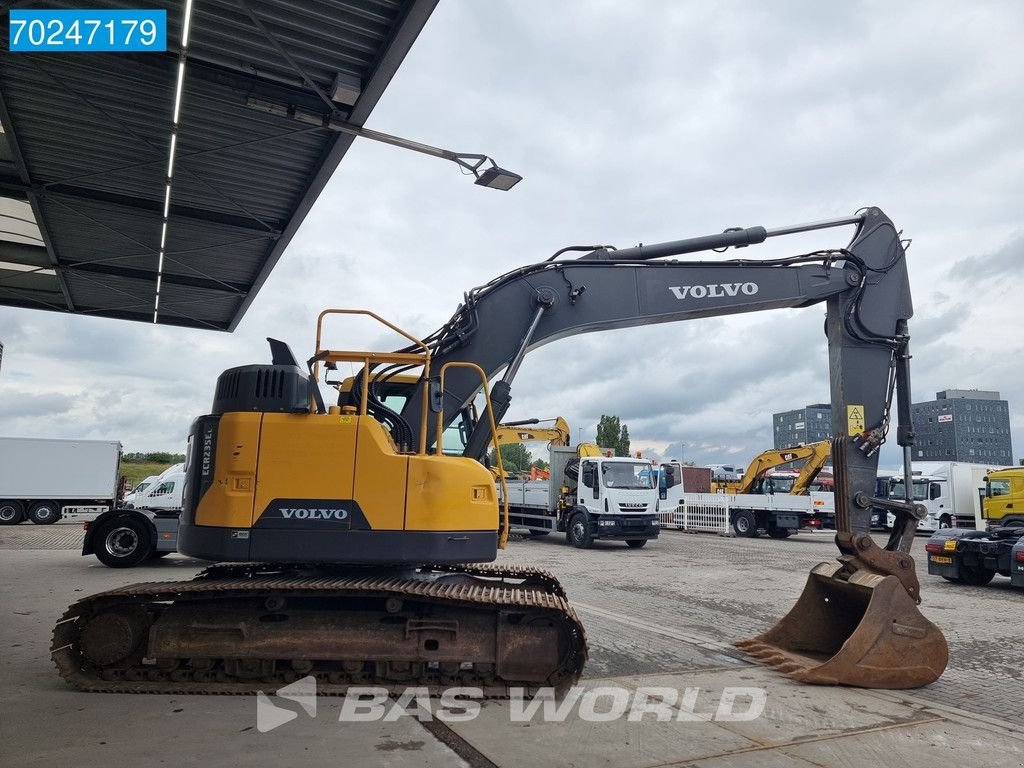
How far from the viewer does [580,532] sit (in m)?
20.7

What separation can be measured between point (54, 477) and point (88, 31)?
78.9ft

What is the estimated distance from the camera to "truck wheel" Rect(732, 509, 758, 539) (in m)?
26.6

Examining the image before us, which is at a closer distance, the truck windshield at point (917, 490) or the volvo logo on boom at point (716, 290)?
the volvo logo on boom at point (716, 290)

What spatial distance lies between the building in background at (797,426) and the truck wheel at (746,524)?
7053 cm

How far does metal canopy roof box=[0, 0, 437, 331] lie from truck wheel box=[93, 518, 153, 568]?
4809 mm

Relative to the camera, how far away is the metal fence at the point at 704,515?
91.6 ft

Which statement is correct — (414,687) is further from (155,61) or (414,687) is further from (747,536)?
(747,536)

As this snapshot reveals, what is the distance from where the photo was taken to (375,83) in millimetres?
7848

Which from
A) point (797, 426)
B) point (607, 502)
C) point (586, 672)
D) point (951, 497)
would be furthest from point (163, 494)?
point (797, 426)

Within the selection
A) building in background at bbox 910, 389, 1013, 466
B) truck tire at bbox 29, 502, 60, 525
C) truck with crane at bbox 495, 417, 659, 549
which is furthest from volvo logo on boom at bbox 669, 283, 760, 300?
building in background at bbox 910, 389, 1013, 466

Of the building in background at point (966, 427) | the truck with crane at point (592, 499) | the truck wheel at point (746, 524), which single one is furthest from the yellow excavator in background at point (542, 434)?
the building in background at point (966, 427)

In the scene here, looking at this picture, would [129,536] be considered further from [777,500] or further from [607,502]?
[777,500]

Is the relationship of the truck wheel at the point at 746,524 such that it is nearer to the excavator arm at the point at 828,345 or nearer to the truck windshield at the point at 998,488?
the truck windshield at the point at 998,488

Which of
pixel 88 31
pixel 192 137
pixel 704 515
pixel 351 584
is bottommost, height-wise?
pixel 704 515
